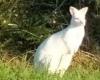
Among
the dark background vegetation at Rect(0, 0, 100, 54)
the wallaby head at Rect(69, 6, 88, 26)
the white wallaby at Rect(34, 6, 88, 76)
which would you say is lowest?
the dark background vegetation at Rect(0, 0, 100, 54)

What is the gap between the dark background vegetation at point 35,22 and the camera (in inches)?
386

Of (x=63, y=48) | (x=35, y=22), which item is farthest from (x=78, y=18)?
(x=35, y=22)

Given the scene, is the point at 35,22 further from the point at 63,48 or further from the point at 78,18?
the point at 78,18

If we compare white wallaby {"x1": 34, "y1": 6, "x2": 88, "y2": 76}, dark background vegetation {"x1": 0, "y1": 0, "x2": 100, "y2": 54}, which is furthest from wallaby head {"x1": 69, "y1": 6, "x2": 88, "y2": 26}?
dark background vegetation {"x1": 0, "y1": 0, "x2": 100, "y2": 54}

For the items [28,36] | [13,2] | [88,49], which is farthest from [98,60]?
[13,2]

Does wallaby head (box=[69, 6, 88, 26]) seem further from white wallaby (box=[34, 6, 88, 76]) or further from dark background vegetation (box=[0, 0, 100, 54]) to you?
dark background vegetation (box=[0, 0, 100, 54])

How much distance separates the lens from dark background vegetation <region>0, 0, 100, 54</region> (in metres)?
9.81

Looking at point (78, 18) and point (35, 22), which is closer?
point (78, 18)

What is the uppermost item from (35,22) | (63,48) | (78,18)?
(78,18)

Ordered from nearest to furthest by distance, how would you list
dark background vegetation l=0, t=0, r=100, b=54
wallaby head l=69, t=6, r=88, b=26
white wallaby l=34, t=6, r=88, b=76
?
wallaby head l=69, t=6, r=88, b=26 < white wallaby l=34, t=6, r=88, b=76 < dark background vegetation l=0, t=0, r=100, b=54

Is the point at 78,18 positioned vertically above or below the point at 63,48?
above

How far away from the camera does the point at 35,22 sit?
32.3 feet

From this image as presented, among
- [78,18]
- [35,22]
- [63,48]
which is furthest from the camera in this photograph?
[35,22]

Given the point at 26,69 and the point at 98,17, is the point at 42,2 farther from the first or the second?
the point at 26,69
